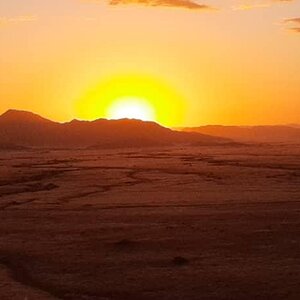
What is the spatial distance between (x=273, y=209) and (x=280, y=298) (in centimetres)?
1402

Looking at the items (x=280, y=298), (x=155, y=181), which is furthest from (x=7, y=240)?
(x=155, y=181)

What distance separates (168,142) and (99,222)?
160 meters

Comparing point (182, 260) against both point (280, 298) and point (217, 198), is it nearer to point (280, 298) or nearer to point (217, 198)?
point (280, 298)

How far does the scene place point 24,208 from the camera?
1211 inches

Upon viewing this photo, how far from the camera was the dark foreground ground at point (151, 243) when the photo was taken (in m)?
15.9

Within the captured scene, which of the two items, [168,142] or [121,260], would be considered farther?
[168,142]

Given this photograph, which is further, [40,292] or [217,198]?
[217,198]

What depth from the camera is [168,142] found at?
186 metres

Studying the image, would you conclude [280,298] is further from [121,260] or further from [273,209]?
[273,209]


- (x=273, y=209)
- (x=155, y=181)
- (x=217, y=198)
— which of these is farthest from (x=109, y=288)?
(x=155, y=181)

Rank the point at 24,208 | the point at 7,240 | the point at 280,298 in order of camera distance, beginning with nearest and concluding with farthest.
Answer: the point at 280,298 → the point at 7,240 → the point at 24,208

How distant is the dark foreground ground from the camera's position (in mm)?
15945

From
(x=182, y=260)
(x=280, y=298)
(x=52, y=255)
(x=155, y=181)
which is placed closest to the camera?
(x=280, y=298)

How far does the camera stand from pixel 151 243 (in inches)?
833
